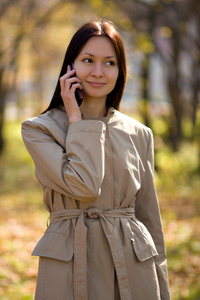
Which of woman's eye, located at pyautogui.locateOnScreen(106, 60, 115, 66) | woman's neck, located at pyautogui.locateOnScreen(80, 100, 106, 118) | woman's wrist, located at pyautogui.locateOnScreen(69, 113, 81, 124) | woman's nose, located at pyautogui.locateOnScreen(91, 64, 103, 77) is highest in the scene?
woman's eye, located at pyautogui.locateOnScreen(106, 60, 115, 66)

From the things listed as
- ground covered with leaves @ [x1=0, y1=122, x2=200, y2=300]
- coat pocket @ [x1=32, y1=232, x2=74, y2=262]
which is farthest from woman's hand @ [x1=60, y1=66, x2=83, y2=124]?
ground covered with leaves @ [x1=0, y1=122, x2=200, y2=300]

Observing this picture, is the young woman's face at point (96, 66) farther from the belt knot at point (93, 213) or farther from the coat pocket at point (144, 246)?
the coat pocket at point (144, 246)

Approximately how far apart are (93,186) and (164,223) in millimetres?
6237

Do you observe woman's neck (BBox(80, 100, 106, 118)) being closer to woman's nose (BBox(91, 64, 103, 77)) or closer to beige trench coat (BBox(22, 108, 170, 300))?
beige trench coat (BBox(22, 108, 170, 300))

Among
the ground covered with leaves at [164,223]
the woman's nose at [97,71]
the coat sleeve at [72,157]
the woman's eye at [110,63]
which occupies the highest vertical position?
the woman's eye at [110,63]

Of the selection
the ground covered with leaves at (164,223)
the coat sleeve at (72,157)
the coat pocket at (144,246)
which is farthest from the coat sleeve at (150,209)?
the ground covered with leaves at (164,223)

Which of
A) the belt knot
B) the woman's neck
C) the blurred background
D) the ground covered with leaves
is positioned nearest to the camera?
the belt knot

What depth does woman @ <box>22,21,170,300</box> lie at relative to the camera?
220 cm

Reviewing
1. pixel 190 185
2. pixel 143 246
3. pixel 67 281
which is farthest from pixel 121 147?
pixel 190 185

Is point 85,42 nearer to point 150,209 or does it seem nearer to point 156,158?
point 150,209

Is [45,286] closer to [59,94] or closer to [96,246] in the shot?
[96,246]

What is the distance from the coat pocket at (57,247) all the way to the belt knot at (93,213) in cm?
15

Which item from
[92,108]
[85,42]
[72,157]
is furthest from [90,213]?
[85,42]

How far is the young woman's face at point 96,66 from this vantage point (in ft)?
7.78
